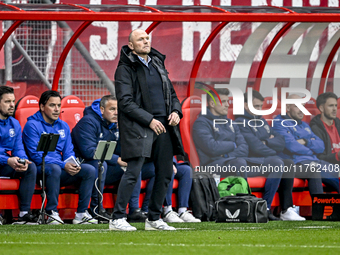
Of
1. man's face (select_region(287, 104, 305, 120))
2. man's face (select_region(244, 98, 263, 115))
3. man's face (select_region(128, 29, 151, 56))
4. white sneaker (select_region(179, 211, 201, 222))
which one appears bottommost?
white sneaker (select_region(179, 211, 201, 222))

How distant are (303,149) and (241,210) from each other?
2082 mm

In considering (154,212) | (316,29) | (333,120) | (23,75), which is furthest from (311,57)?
(154,212)

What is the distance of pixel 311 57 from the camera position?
885 centimetres

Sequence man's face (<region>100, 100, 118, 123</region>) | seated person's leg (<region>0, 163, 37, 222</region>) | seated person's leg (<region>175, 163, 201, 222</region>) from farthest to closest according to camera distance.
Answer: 1. man's face (<region>100, 100, 118, 123</region>)
2. seated person's leg (<region>175, 163, 201, 222</region>)
3. seated person's leg (<region>0, 163, 37, 222</region>)

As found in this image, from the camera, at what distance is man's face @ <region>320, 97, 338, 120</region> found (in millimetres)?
8406

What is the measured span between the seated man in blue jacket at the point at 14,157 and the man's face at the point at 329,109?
3774 millimetres

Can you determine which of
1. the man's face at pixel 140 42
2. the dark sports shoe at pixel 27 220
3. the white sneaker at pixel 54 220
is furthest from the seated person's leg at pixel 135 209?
the man's face at pixel 140 42

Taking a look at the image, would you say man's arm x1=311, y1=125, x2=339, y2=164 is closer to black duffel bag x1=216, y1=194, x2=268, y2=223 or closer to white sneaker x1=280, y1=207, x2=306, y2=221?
white sneaker x1=280, y1=207, x2=306, y2=221

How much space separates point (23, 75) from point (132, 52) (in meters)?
3.93

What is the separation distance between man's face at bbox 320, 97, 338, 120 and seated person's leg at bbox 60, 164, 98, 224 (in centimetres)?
317

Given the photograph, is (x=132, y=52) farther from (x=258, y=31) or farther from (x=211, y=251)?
(x=258, y=31)

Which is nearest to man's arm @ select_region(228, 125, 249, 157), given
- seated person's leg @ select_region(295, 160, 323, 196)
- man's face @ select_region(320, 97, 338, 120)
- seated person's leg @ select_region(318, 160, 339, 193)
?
seated person's leg @ select_region(295, 160, 323, 196)

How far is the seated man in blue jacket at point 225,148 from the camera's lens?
7.69 meters

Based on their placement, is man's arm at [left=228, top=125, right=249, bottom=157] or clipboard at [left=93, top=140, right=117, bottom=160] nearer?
clipboard at [left=93, top=140, right=117, bottom=160]
